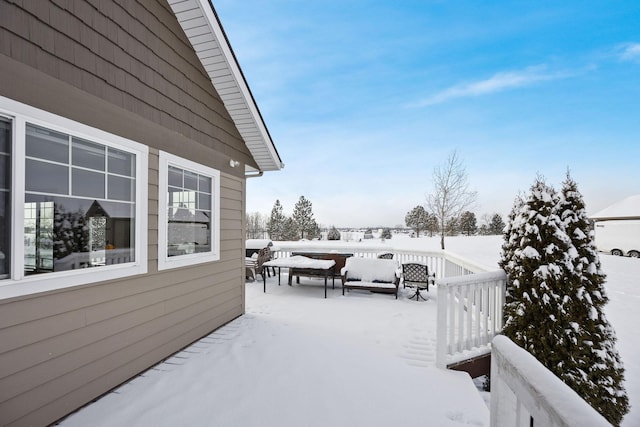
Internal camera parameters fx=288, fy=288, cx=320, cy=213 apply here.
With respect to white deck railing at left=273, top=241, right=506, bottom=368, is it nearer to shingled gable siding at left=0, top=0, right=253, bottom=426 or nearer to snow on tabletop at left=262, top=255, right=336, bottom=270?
shingled gable siding at left=0, top=0, right=253, bottom=426

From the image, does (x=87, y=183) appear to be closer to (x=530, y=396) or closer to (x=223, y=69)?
Result: (x=223, y=69)

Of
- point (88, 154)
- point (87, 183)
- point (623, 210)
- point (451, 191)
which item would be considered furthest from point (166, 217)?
point (623, 210)

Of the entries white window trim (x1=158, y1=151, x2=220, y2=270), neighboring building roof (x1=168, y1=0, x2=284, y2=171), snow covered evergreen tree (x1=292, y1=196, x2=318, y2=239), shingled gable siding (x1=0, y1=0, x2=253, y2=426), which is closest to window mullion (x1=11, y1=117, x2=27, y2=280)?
shingled gable siding (x1=0, y1=0, x2=253, y2=426)

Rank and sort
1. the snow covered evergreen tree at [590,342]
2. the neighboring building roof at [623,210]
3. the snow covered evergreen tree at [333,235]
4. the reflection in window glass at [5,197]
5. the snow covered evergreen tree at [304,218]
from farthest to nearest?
1. the snow covered evergreen tree at [333,235]
2. the snow covered evergreen tree at [304,218]
3. the neighboring building roof at [623,210]
4. the snow covered evergreen tree at [590,342]
5. the reflection in window glass at [5,197]

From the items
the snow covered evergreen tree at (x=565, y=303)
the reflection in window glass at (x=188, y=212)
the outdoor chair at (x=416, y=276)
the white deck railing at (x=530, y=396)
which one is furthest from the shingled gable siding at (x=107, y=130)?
the outdoor chair at (x=416, y=276)

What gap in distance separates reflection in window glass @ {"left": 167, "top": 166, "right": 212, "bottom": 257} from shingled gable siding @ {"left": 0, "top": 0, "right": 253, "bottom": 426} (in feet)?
0.84

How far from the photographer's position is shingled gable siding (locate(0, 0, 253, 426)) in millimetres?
1959

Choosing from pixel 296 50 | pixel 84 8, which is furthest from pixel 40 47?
pixel 296 50

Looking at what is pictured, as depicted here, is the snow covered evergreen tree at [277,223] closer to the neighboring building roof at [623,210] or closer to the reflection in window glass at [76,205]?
the neighboring building roof at [623,210]

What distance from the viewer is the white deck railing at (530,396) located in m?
0.72

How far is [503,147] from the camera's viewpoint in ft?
39.2

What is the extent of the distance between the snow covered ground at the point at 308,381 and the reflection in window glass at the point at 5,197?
4.29 feet

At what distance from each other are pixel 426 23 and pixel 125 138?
8198 millimetres

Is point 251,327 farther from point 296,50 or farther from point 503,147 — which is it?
point 503,147
